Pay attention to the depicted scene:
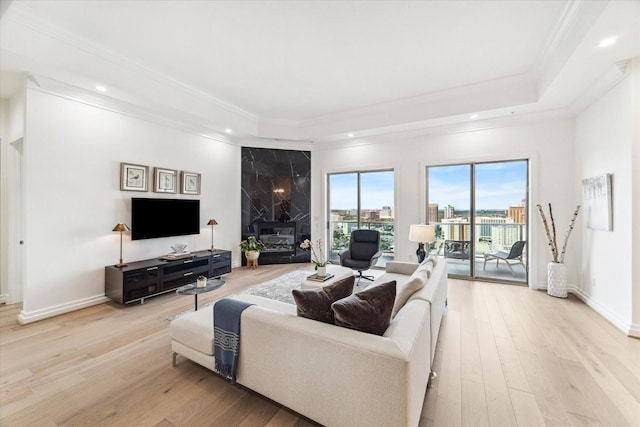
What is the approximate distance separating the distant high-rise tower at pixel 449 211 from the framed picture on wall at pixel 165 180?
5.16 meters

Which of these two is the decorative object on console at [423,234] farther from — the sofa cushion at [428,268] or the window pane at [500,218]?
the window pane at [500,218]

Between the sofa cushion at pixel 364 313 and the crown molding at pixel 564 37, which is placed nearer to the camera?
the sofa cushion at pixel 364 313

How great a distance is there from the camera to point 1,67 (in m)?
2.88

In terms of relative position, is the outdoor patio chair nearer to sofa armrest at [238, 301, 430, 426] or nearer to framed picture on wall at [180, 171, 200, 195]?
sofa armrest at [238, 301, 430, 426]

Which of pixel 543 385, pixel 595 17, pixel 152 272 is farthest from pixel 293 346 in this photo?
pixel 595 17

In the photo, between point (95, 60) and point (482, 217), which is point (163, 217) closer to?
point (95, 60)

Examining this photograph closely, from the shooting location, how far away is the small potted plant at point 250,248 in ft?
19.3

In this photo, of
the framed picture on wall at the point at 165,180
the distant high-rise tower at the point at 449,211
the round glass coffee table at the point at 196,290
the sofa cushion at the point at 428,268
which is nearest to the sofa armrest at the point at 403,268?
the sofa cushion at the point at 428,268

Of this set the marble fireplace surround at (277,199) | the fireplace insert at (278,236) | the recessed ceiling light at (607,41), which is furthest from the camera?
the fireplace insert at (278,236)

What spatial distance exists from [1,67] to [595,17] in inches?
232

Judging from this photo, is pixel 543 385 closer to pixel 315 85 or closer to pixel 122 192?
pixel 315 85

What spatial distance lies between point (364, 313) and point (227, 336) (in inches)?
40.8

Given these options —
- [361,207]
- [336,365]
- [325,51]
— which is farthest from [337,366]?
[361,207]

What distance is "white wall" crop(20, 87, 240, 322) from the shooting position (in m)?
3.17
